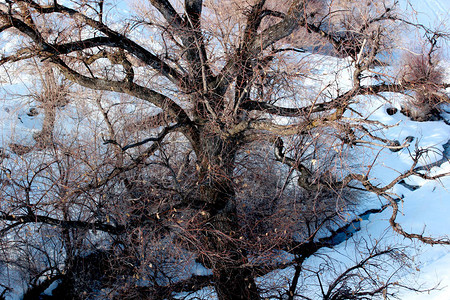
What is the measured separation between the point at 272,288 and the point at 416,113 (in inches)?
496

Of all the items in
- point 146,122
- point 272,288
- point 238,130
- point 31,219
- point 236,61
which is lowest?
point 272,288

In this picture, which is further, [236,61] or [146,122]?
[146,122]

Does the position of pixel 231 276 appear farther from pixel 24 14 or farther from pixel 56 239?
pixel 24 14

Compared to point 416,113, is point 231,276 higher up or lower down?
lower down

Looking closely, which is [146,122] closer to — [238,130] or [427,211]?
[238,130]

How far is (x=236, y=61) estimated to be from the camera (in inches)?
218

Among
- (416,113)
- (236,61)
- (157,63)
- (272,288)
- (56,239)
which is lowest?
(272,288)

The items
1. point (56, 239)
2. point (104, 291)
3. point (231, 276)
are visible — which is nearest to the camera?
point (231, 276)

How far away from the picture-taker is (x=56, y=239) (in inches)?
340

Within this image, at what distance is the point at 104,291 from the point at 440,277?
775 centimetres

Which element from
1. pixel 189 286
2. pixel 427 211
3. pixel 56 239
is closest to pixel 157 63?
pixel 189 286

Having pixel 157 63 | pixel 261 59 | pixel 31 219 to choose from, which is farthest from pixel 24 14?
pixel 261 59

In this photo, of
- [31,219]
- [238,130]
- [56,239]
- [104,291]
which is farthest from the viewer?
[56,239]

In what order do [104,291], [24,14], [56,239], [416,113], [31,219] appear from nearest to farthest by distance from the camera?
1. [31,219]
2. [24,14]
3. [104,291]
4. [56,239]
5. [416,113]
